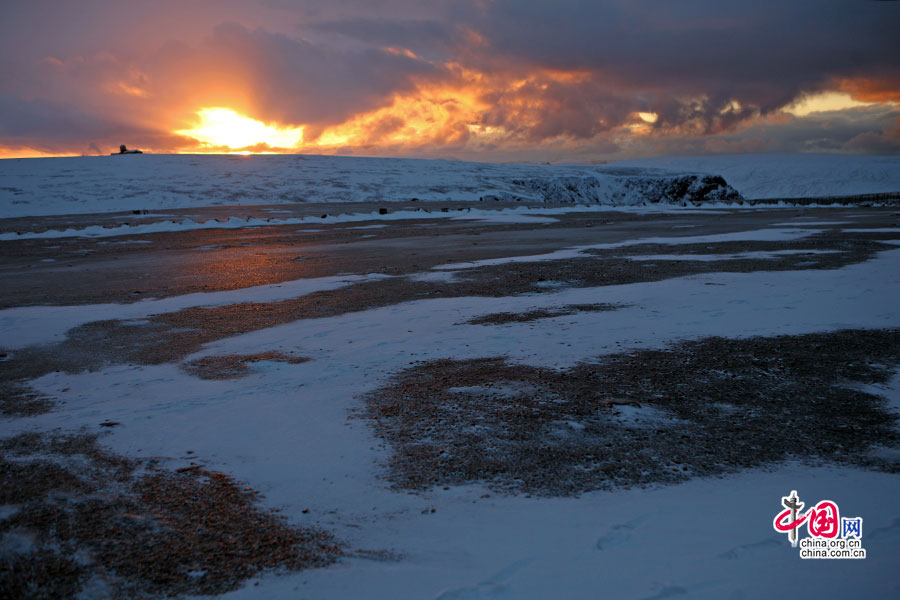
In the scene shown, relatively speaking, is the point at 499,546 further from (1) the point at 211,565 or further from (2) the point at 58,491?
(2) the point at 58,491

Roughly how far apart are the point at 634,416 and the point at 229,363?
10.2 ft

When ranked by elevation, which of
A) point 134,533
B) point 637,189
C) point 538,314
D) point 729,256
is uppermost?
point 637,189

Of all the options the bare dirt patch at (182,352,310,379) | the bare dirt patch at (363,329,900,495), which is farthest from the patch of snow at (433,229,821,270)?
the bare dirt patch at (363,329,900,495)

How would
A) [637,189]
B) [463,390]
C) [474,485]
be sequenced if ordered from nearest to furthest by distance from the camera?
[474,485]
[463,390]
[637,189]

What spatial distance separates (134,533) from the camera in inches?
101

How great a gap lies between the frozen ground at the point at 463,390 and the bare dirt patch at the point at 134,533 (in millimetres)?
118

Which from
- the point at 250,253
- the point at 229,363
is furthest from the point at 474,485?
the point at 250,253

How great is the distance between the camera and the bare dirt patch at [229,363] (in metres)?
4.68

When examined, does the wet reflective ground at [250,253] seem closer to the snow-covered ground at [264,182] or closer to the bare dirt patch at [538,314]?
the bare dirt patch at [538,314]

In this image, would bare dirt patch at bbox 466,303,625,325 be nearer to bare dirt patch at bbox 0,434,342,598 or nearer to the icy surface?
the icy surface

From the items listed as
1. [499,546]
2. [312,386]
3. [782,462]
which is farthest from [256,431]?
[782,462]

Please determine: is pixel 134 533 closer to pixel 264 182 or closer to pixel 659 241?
pixel 659 241

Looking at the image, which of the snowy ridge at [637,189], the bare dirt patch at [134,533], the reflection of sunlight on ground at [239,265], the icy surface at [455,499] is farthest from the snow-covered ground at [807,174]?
the bare dirt patch at [134,533]

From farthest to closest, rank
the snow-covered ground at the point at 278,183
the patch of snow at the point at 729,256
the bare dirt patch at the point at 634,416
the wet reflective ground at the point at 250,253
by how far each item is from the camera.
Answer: the snow-covered ground at the point at 278,183 → the patch of snow at the point at 729,256 → the wet reflective ground at the point at 250,253 → the bare dirt patch at the point at 634,416
